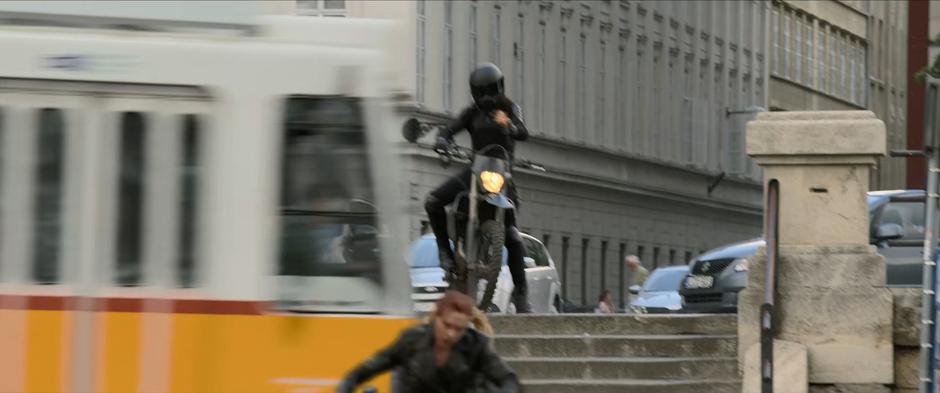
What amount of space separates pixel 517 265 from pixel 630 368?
5.10 ft

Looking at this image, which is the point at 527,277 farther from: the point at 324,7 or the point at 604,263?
the point at 604,263

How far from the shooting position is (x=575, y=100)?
7081 cm

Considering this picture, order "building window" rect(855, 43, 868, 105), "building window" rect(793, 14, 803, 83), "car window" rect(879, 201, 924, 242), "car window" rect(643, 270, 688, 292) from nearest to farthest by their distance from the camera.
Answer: "car window" rect(879, 201, 924, 242)
"car window" rect(643, 270, 688, 292)
"building window" rect(793, 14, 803, 83)
"building window" rect(855, 43, 868, 105)

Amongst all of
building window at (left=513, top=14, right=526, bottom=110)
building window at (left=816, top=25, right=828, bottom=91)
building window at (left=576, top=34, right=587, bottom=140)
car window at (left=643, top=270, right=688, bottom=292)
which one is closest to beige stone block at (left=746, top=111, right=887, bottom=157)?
car window at (left=643, top=270, right=688, bottom=292)

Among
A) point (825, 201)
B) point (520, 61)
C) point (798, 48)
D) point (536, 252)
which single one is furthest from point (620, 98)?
point (825, 201)

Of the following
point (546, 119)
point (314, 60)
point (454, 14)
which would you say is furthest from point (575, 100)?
point (314, 60)

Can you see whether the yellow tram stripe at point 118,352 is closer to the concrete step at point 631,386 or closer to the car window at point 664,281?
the concrete step at point 631,386

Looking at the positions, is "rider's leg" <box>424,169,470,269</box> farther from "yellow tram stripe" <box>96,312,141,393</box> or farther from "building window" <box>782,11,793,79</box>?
"building window" <box>782,11,793,79</box>

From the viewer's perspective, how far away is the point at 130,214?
12.3 m

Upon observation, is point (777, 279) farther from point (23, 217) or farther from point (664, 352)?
point (23, 217)

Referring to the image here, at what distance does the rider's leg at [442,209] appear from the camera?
1842cm

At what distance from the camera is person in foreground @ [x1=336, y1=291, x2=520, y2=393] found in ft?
35.6

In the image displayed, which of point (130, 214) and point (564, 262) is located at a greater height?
point (564, 262)

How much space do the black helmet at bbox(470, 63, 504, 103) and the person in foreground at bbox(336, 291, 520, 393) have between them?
7.30 meters
